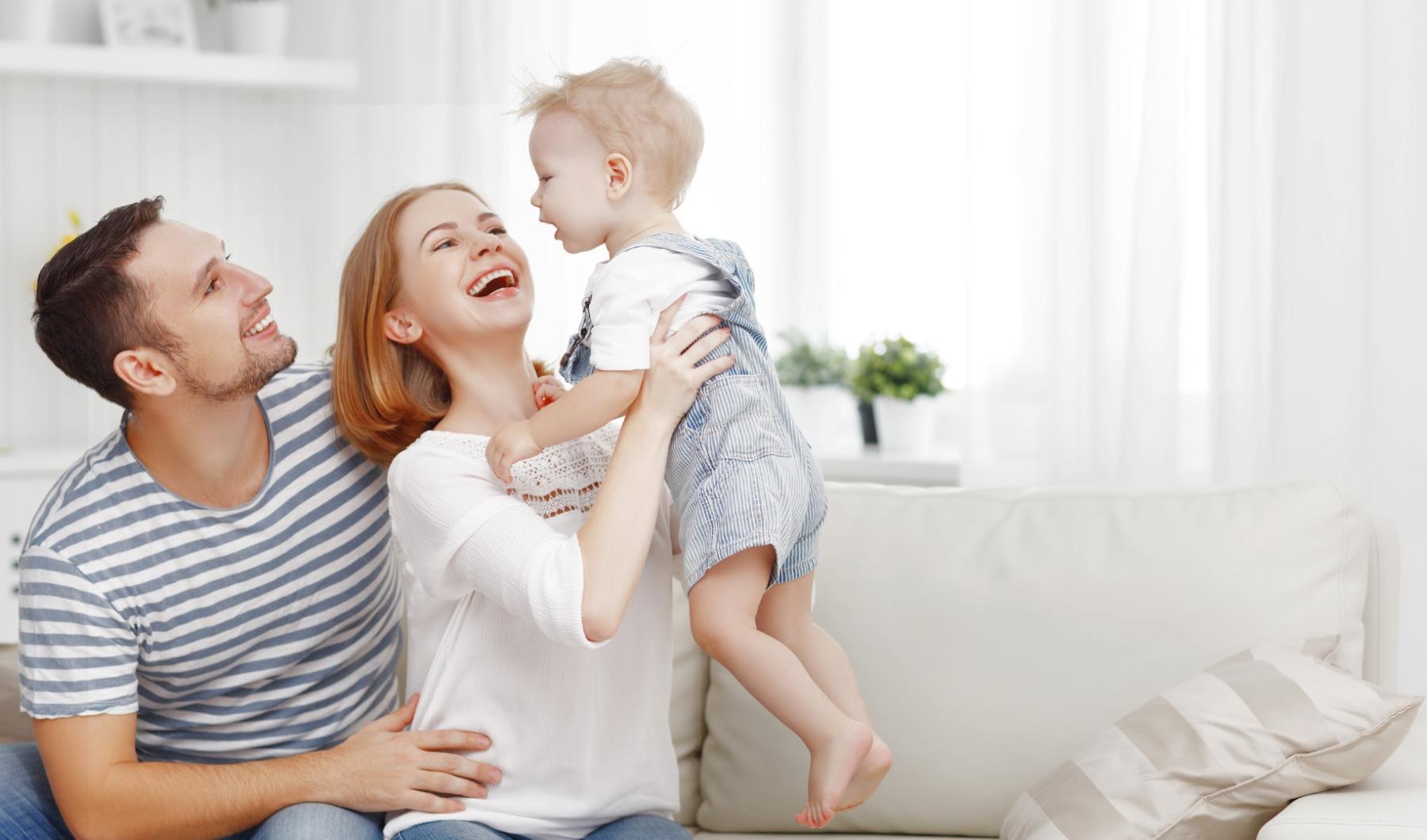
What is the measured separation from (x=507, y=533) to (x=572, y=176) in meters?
0.43

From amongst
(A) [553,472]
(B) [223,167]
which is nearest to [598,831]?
(A) [553,472]

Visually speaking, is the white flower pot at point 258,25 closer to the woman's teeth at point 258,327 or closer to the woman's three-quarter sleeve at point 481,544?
the woman's teeth at point 258,327

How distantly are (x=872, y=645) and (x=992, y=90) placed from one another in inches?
63.7

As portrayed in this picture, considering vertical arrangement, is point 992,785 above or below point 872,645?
below

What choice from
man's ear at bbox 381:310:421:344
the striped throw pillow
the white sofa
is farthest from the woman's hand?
the striped throw pillow

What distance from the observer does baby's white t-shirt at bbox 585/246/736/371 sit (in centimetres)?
146

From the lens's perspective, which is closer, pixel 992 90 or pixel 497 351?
pixel 497 351

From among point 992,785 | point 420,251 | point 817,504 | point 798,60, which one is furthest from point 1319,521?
point 798,60

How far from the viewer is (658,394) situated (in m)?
1.46

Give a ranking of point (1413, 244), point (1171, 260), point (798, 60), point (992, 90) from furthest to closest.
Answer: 1. point (798, 60)
2. point (992, 90)
3. point (1171, 260)
4. point (1413, 244)

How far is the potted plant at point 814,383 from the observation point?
3518mm

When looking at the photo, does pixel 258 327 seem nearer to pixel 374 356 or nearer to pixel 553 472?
pixel 374 356

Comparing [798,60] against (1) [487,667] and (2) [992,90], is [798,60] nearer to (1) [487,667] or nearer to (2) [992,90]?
(2) [992,90]

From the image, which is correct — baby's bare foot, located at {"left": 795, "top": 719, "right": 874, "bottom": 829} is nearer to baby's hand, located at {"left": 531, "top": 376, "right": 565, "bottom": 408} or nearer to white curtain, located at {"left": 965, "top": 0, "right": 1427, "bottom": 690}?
baby's hand, located at {"left": 531, "top": 376, "right": 565, "bottom": 408}
